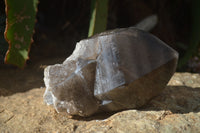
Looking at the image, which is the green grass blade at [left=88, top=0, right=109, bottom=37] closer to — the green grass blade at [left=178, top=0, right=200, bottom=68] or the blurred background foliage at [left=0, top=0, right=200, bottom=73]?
the blurred background foliage at [left=0, top=0, right=200, bottom=73]

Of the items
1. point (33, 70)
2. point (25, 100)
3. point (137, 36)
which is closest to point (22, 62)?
point (25, 100)

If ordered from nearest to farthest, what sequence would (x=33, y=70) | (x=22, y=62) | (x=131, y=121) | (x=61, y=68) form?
(x=131, y=121) < (x=61, y=68) < (x=22, y=62) < (x=33, y=70)

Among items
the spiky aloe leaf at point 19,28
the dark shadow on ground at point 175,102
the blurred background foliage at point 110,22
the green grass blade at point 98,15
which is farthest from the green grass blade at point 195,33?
the spiky aloe leaf at point 19,28

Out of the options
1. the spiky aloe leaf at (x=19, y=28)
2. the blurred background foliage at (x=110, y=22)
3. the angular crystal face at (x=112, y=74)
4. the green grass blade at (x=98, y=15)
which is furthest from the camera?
the blurred background foliage at (x=110, y=22)

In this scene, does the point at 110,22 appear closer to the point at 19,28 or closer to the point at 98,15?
the point at 98,15

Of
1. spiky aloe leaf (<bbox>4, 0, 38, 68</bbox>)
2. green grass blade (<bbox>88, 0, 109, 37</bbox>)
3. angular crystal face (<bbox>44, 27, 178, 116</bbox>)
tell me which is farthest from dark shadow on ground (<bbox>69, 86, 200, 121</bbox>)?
green grass blade (<bbox>88, 0, 109, 37</bbox>)

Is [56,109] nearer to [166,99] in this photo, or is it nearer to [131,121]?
[131,121]

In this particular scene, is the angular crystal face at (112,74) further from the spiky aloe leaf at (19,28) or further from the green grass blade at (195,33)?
the green grass blade at (195,33)
